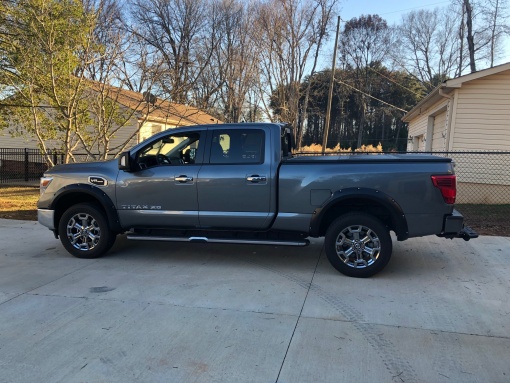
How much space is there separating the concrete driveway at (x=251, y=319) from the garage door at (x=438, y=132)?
9.59 metres

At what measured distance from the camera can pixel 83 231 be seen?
615 centimetres

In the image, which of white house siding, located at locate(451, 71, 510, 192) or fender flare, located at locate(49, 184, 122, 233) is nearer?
fender flare, located at locate(49, 184, 122, 233)

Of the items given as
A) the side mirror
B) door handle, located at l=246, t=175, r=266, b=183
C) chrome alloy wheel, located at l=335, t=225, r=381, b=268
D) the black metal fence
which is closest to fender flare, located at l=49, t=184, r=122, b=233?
the side mirror

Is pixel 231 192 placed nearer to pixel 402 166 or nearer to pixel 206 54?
pixel 402 166

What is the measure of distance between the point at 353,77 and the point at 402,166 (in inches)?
2013

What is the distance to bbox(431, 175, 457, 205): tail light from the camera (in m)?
4.94

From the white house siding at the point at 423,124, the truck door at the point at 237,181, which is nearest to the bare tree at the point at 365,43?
the white house siding at the point at 423,124

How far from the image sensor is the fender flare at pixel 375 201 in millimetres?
5094

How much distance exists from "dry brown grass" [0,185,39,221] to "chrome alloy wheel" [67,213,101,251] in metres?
4.28

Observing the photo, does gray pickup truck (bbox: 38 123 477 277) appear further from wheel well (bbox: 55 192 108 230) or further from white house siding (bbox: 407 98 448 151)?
white house siding (bbox: 407 98 448 151)

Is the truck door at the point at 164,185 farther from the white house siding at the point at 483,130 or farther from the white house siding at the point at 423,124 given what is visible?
the white house siding at the point at 423,124

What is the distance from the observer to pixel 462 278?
525cm

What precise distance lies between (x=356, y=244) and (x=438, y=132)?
1250cm

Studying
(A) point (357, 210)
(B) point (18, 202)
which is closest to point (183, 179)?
(A) point (357, 210)
